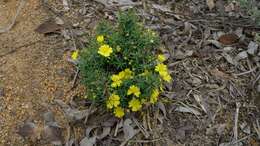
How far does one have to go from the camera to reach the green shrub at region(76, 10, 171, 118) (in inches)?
104

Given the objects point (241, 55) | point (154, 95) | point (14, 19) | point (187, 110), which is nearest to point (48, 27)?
point (14, 19)

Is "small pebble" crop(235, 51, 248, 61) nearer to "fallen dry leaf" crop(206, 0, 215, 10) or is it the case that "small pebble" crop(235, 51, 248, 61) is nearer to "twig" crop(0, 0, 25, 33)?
"fallen dry leaf" crop(206, 0, 215, 10)

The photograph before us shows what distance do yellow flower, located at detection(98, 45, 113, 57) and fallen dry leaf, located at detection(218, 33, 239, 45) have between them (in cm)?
105

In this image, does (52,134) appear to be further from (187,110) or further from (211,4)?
(211,4)

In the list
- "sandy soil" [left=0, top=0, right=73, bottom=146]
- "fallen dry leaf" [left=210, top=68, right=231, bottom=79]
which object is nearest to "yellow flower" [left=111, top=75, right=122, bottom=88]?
"sandy soil" [left=0, top=0, right=73, bottom=146]

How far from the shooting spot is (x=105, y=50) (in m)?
2.63

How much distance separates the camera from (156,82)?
261 cm

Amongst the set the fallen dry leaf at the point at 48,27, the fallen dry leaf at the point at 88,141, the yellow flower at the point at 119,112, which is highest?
the fallen dry leaf at the point at 48,27

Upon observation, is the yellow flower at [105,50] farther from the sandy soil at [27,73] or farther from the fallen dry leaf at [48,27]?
the fallen dry leaf at [48,27]

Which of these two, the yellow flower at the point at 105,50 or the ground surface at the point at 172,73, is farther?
the ground surface at the point at 172,73

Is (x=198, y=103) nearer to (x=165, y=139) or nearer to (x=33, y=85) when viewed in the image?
(x=165, y=139)

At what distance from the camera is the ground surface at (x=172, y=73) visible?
2832mm

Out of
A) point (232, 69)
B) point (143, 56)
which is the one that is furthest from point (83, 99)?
point (232, 69)

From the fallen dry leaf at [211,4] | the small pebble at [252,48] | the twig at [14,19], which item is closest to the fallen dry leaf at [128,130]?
the small pebble at [252,48]
